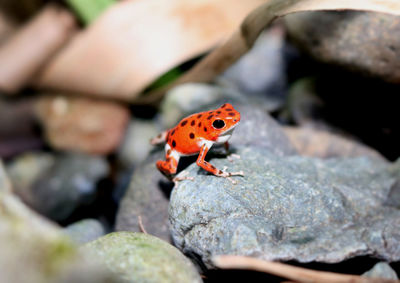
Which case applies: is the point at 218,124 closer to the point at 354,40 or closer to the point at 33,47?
the point at 354,40

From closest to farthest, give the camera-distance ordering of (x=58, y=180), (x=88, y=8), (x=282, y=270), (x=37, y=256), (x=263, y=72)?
(x=37, y=256)
(x=282, y=270)
(x=88, y=8)
(x=58, y=180)
(x=263, y=72)

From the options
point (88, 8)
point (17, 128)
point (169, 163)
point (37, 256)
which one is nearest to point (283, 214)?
point (169, 163)

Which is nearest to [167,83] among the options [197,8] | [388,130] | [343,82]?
[197,8]

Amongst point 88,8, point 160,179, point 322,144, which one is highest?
point 88,8

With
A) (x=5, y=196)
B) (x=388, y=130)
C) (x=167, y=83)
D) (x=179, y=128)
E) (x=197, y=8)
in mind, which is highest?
(x=5, y=196)

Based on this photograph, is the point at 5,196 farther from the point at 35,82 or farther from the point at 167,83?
the point at 35,82

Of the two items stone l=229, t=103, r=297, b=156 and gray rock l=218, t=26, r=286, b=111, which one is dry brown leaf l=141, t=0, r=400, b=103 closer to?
stone l=229, t=103, r=297, b=156
